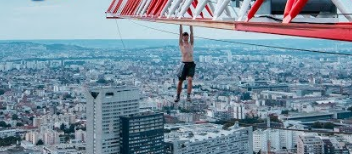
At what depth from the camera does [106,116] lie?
54.1 feet

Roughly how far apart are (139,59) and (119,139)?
13.2m

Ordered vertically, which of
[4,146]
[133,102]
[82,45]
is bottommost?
[4,146]

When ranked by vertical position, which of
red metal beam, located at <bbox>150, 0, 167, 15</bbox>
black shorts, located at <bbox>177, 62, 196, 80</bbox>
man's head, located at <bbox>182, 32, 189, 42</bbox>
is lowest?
black shorts, located at <bbox>177, 62, 196, 80</bbox>

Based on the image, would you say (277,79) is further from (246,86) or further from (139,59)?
(139,59)

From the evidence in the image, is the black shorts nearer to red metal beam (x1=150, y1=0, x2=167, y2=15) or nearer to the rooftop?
red metal beam (x1=150, y1=0, x2=167, y2=15)

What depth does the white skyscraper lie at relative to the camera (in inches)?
636

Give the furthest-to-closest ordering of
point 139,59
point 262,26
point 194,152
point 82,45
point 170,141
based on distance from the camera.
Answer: point 82,45
point 139,59
point 170,141
point 194,152
point 262,26

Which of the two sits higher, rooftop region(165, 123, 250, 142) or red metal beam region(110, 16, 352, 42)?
red metal beam region(110, 16, 352, 42)

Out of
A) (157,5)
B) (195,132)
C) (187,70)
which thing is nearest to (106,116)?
(195,132)

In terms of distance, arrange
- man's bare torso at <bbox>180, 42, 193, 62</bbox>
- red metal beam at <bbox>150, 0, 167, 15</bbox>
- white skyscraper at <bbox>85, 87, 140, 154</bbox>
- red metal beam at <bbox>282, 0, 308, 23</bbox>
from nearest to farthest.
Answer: red metal beam at <bbox>282, 0, 308, 23</bbox> < man's bare torso at <bbox>180, 42, 193, 62</bbox> < red metal beam at <bbox>150, 0, 167, 15</bbox> < white skyscraper at <bbox>85, 87, 140, 154</bbox>

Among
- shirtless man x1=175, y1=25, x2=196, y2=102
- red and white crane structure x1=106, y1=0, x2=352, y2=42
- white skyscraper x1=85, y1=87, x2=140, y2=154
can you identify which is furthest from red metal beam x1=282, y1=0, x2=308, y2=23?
white skyscraper x1=85, y1=87, x2=140, y2=154

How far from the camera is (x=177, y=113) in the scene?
63.8 ft

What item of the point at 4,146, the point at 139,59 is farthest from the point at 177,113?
the point at 139,59

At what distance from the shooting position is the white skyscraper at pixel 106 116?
16.2 metres
